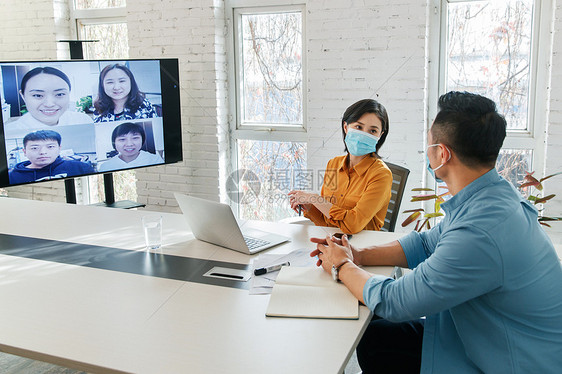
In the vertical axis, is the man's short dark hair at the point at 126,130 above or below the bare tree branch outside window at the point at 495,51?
below

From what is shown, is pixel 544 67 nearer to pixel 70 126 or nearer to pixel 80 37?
pixel 70 126

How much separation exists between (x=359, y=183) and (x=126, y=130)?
2051 millimetres

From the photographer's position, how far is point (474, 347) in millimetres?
1393

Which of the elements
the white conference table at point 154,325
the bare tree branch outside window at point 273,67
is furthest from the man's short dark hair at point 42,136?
the white conference table at point 154,325

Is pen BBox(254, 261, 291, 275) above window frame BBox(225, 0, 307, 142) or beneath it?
beneath

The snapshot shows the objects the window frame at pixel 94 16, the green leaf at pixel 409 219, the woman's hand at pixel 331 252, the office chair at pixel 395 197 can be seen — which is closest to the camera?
the woman's hand at pixel 331 252

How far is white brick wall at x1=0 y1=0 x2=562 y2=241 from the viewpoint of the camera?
356 centimetres

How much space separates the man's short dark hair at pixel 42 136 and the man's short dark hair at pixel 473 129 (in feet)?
9.42

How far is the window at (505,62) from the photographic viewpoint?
3400mm

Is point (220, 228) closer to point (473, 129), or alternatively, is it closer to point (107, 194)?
point (473, 129)

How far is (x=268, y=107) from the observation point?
4262 millimetres

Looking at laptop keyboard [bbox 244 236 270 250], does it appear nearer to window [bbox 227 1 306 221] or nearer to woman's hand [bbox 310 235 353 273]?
woman's hand [bbox 310 235 353 273]

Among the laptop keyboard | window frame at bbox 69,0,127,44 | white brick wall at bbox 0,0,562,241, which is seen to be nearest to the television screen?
white brick wall at bbox 0,0,562,241

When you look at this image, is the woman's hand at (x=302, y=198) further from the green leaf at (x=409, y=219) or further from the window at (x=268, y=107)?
the window at (x=268, y=107)
